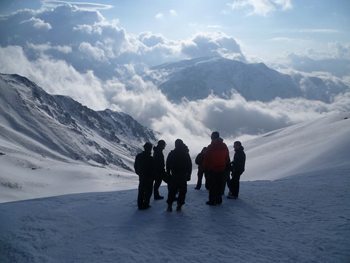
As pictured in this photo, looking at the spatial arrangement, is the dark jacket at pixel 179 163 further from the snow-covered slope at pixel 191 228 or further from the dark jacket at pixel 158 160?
the snow-covered slope at pixel 191 228

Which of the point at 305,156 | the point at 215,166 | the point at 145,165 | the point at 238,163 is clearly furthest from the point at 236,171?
the point at 305,156

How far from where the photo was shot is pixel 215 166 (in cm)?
1333

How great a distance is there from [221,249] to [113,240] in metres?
2.99

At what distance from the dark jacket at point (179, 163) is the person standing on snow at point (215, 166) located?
A: 0.92m

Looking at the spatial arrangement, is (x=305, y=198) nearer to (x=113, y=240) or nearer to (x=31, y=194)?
(x=113, y=240)

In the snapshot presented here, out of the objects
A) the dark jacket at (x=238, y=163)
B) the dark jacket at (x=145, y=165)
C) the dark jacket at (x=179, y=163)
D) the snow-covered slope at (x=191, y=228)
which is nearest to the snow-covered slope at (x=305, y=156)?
the dark jacket at (x=238, y=163)

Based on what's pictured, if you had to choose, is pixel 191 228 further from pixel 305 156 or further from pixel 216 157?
pixel 305 156

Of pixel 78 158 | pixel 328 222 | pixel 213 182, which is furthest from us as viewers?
pixel 78 158

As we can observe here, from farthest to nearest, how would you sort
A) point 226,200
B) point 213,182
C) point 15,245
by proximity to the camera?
1. point 226,200
2. point 213,182
3. point 15,245

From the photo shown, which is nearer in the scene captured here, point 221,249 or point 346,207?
point 221,249

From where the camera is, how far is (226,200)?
14.4 m

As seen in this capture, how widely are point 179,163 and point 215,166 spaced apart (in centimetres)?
141

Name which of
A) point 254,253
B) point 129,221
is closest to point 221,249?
point 254,253

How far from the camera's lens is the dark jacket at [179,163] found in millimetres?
12781
